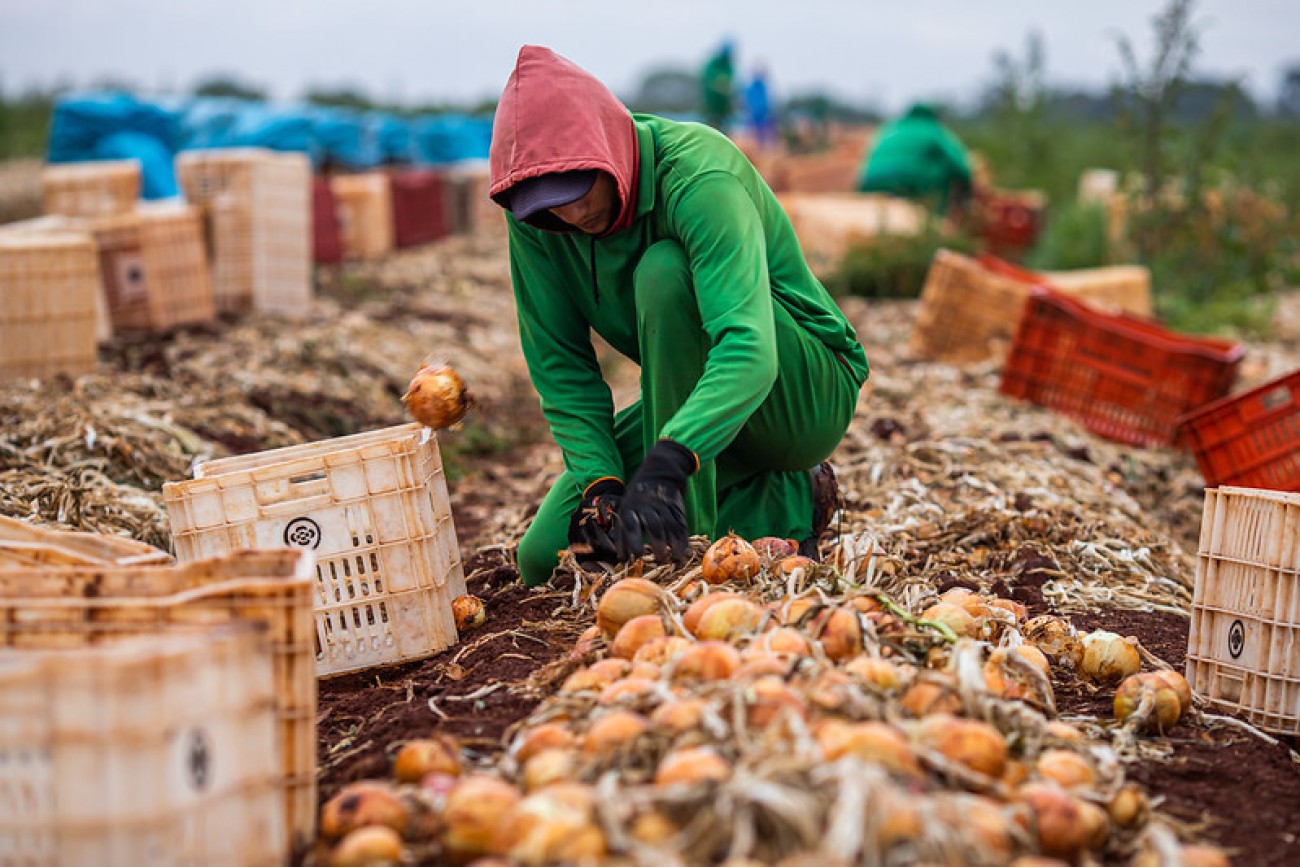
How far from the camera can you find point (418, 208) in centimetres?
1417

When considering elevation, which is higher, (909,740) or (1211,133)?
(1211,133)

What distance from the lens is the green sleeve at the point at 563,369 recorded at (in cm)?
375

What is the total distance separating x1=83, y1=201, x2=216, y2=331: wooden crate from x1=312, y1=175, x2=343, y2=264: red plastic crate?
3.25 meters

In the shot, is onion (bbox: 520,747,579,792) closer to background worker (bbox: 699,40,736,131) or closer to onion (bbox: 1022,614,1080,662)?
onion (bbox: 1022,614,1080,662)

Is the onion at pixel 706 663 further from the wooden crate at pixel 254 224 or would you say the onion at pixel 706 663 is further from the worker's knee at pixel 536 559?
the wooden crate at pixel 254 224

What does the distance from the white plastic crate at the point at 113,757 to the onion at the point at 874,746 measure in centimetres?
97

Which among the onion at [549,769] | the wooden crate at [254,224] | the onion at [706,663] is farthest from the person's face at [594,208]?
the wooden crate at [254,224]

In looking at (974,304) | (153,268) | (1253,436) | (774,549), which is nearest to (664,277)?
(774,549)

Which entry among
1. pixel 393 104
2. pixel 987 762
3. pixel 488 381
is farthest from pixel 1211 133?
pixel 393 104

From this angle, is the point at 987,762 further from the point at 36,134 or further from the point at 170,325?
the point at 36,134

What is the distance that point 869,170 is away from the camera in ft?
42.6

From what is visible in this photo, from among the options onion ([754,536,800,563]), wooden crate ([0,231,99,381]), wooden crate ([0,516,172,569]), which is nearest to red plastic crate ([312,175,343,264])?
wooden crate ([0,231,99,381])

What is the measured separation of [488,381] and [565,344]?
15.1 ft

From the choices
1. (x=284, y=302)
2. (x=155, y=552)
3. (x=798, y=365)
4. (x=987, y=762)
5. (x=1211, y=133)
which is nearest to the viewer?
(x=987, y=762)
